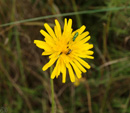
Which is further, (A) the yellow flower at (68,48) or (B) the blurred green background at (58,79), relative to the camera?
(B) the blurred green background at (58,79)

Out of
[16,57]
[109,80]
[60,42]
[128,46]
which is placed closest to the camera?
[60,42]

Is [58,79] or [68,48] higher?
[58,79]

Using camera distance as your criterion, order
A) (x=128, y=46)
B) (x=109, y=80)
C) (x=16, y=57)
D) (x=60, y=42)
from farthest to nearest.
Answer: (x=128, y=46)
(x=16, y=57)
(x=109, y=80)
(x=60, y=42)

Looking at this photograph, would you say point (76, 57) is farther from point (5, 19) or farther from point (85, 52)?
point (5, 19)

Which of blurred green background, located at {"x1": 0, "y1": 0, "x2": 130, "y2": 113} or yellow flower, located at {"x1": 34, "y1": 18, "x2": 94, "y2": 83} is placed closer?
yellow flower, located at {"x1": 34, "y1": 18, "x2": 94, "y2": 83}

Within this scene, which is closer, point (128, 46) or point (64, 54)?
point (64, 54)

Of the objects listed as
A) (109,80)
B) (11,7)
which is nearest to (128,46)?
(109,80)

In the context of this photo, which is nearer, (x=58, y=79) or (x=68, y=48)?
(x=68, y=48)

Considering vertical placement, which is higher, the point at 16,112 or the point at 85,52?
the point at 85,52
